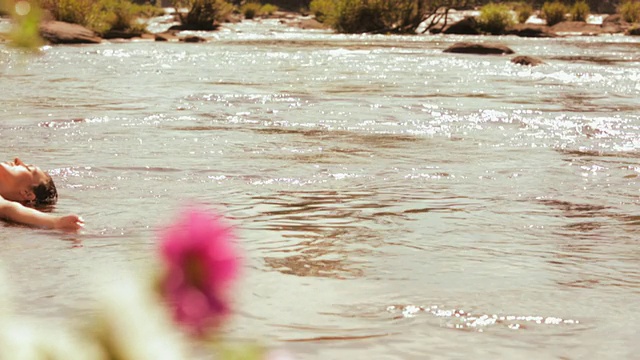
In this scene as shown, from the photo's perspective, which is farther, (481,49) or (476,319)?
(481,49)

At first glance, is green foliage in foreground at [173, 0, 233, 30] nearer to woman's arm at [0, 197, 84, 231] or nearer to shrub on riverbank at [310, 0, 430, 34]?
shrub on riverbank at [310, 0, 430, 34]

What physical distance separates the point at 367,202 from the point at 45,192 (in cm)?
174

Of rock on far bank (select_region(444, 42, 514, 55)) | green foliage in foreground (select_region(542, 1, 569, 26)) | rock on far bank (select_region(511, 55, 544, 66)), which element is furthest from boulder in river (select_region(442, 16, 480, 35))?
rock on far bank (select_region(511, 55, 544, 66))

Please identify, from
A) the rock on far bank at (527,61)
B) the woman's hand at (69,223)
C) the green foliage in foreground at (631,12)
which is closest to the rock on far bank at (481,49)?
the rock on far bank at (527,61)

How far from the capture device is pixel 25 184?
18.4 feet

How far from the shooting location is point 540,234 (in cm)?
499

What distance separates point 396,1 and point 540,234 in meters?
32.6

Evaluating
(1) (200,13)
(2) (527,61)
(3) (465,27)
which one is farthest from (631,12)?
(2) (527,61)

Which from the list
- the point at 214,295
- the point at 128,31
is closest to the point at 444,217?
the point at 214,295

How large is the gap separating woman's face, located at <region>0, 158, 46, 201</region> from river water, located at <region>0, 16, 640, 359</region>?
22cm

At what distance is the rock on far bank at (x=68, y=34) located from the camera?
25.1 meters

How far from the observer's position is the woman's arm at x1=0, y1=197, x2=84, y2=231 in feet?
16.1

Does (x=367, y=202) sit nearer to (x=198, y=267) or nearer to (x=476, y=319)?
(x=476, y=319)

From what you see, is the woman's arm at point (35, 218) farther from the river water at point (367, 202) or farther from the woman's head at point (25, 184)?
the woman's head at point (25, 184)
